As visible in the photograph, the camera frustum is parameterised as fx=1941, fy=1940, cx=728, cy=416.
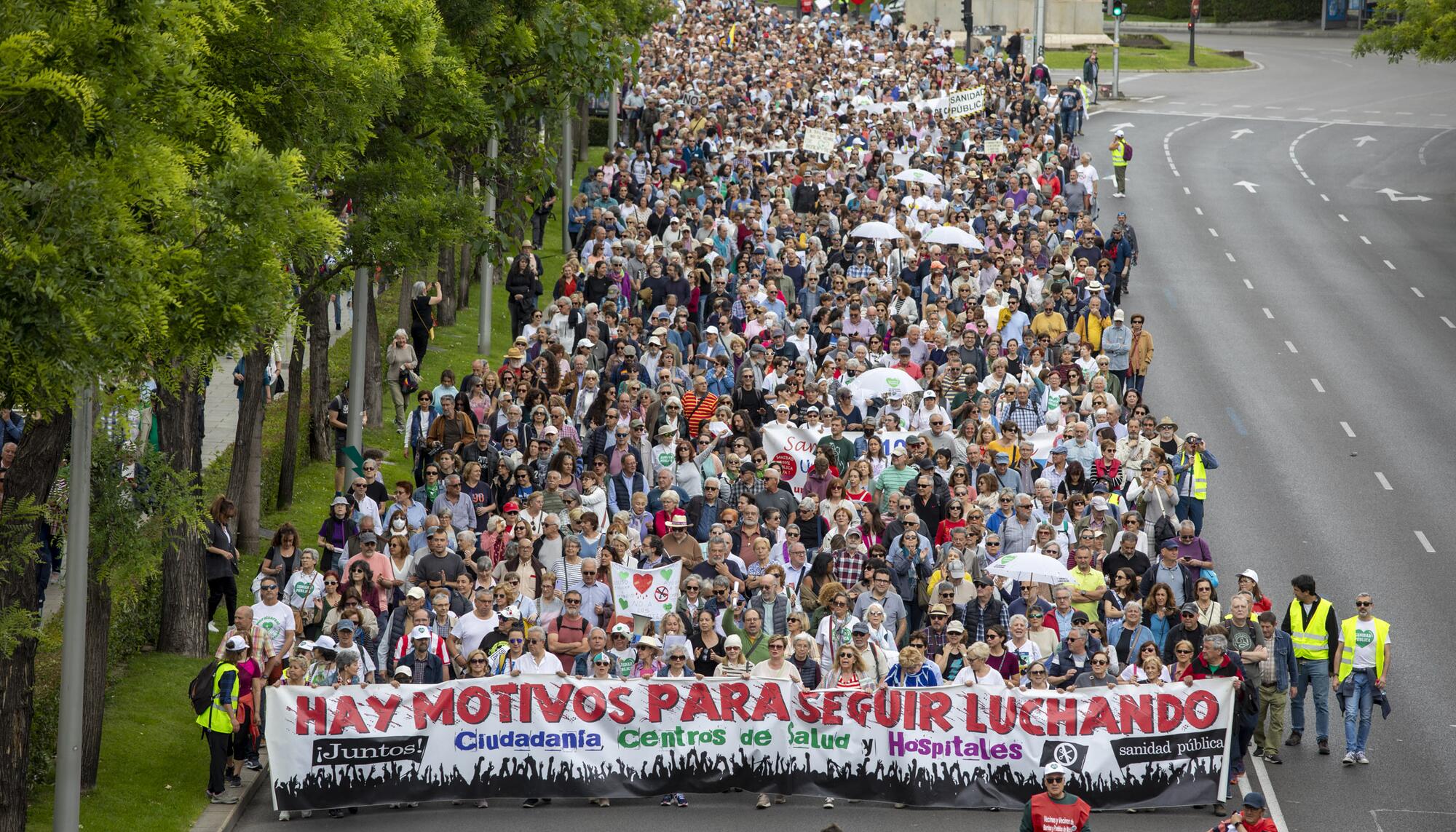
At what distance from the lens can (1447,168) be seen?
175 feet

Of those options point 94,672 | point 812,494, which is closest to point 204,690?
point 94,672

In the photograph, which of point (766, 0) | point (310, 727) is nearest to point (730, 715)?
point (310, 727)

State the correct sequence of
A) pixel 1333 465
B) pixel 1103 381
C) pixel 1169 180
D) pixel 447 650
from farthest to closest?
pixel 1169 180 < pixel 1333 465 < pixel 1103 381 < pixel 447 650

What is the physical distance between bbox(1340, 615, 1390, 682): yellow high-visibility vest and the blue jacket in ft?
1.57

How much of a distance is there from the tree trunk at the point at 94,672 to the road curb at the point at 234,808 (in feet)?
3.59

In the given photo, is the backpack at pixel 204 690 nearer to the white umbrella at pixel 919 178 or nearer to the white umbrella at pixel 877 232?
the white umbrella at pixel 877 232

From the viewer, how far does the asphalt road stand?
16672 mm

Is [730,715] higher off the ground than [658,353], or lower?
lower

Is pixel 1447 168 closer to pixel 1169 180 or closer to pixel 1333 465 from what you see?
pixel 1169 180

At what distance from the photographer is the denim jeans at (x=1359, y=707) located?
17.7 metres

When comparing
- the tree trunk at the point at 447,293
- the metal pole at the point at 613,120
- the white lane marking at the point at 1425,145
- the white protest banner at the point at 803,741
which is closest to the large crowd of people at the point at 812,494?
the white protest banner at the point at 803,741

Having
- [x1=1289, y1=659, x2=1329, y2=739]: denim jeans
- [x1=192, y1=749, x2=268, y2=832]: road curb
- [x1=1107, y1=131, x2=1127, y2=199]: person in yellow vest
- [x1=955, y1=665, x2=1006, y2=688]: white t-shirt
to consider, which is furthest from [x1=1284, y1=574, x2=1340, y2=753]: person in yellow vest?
[x1=1107, y1=131, x2=1127, y2=199]: person in yellow vest

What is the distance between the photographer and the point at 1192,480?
22.0 m

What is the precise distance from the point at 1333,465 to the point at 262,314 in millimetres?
19014
